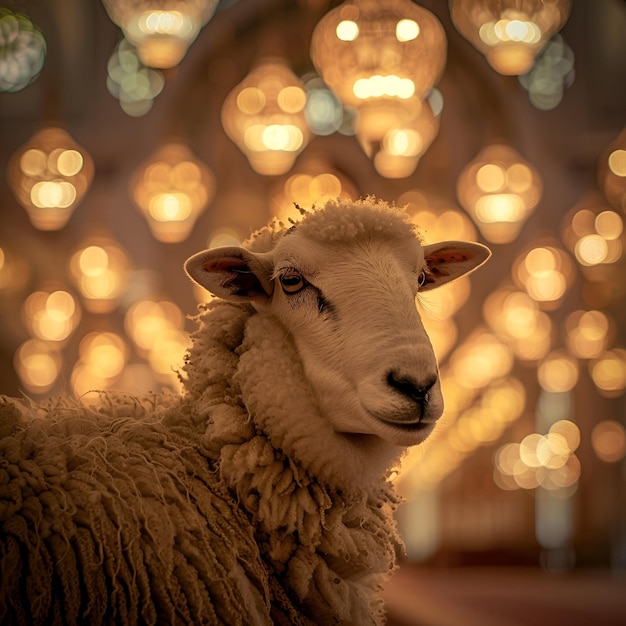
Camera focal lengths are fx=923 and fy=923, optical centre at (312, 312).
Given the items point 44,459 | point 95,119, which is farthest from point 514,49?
point 95,119

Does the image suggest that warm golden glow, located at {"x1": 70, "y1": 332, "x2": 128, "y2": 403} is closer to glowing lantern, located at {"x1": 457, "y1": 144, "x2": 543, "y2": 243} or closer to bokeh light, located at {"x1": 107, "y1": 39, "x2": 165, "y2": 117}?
bokeh light, located at {"x1": 107, "y1": 39, "x2": 165, "y2": 117}

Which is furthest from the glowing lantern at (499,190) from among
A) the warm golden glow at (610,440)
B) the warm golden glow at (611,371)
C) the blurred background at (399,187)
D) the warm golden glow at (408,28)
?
the warm golden glow at (610,440)

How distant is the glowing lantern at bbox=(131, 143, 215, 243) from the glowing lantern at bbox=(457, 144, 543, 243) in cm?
143

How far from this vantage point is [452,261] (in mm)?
2088

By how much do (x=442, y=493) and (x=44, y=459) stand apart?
12.6 meters

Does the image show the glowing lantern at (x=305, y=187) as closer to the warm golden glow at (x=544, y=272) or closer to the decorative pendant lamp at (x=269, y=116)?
the decorative pendant lamp at (x=269, y=116)

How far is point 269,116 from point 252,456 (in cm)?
Result: 281

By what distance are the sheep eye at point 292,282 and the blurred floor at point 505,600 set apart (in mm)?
2313

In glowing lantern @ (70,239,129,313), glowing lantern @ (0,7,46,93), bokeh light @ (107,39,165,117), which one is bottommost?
glowing lantern @ (70,239,129,313)

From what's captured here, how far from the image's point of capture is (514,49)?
11.8 feet

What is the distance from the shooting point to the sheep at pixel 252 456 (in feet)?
4.92

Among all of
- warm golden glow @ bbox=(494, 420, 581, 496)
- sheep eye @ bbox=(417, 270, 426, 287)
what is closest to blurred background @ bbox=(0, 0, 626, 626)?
sheep eye @ bbox=(417, 270, 426, 287)

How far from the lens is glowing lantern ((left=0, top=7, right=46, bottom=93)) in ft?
18.0

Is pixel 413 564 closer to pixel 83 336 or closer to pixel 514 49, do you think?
pixel 83 336
